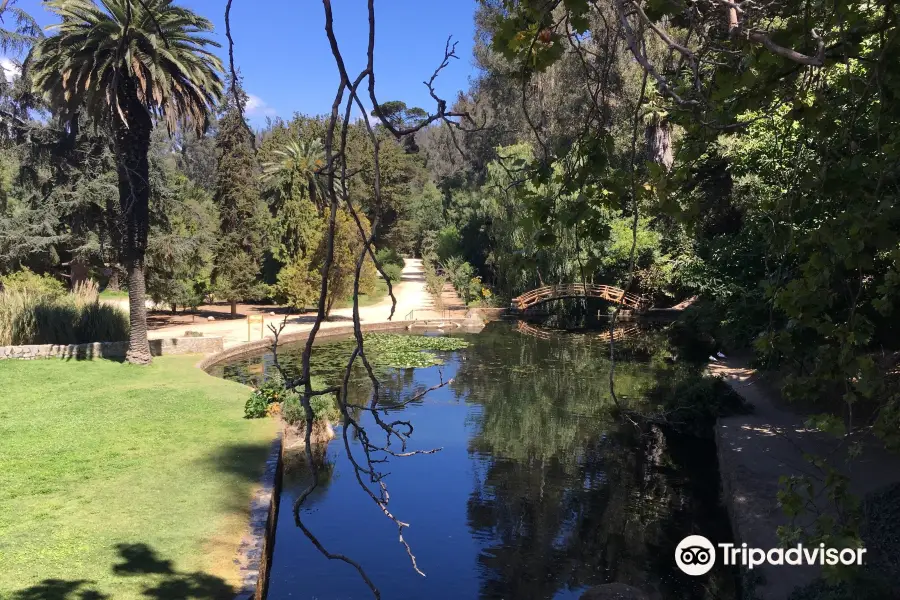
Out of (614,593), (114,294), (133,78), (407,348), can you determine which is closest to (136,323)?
(133,78)

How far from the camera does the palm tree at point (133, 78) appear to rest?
14.2m

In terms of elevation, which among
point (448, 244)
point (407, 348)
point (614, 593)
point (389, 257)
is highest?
point (448, 244)

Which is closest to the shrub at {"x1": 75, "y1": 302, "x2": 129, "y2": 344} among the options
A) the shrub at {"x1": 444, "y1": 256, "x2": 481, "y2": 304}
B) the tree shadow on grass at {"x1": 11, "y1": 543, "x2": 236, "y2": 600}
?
the tree shadow on grass at {"x1": 11, "y1": 543, "x2": 236, "y2": 600}

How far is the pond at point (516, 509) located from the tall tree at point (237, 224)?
546 inches

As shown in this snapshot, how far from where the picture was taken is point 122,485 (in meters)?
7.98

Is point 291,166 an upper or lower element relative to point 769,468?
upper

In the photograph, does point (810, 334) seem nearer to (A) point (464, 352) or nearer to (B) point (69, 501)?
(B) point (69, 501)

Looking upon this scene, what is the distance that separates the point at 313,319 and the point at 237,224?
5.28 m

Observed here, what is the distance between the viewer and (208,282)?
92.9 ft

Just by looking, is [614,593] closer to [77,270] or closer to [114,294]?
[77,270]

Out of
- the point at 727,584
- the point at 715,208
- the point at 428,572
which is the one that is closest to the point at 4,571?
the point at 428,572

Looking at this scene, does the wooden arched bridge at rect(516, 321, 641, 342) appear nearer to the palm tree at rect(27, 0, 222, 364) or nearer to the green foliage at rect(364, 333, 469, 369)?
the green foliage at rect(364, 333, 469, 369)

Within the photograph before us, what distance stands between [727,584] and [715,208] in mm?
14166

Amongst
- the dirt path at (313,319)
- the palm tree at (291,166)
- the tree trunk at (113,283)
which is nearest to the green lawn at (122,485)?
the dirt path at (313,319)
